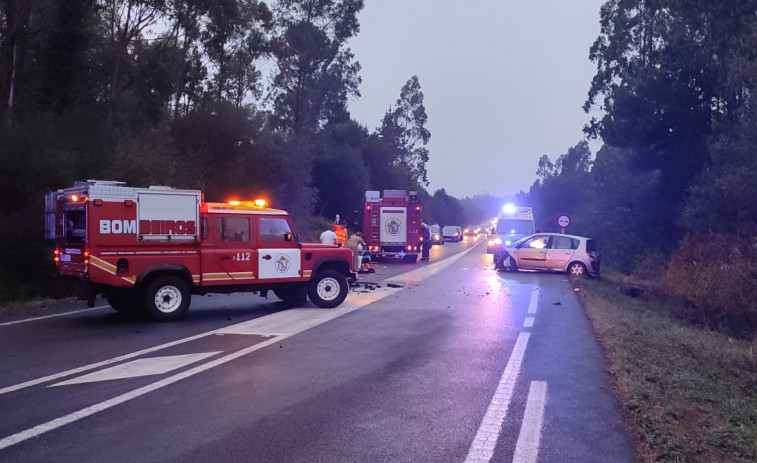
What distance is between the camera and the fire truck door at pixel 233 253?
1217 cm

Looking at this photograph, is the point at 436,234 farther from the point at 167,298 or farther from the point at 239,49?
the point at 167,298

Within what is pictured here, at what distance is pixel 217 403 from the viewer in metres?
6.41

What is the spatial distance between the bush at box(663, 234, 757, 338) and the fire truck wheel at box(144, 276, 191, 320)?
38.2 feet

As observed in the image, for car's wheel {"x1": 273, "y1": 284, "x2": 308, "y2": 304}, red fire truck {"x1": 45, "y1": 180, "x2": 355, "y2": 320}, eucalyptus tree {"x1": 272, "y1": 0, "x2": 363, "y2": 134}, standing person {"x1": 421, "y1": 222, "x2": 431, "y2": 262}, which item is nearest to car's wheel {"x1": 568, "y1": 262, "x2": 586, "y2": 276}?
standing person {"x1": 421, "y1": 222, "x2": 431, "y2": 262}

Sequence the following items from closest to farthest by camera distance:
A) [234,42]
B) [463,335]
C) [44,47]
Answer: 1. [463,335]
2. [44,47]
3. [234,42]

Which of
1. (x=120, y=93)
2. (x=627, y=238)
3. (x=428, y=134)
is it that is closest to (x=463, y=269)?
(x=627, y=238)

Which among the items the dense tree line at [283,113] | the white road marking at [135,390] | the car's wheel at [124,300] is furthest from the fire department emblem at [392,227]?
the car's wheel at [124,300]

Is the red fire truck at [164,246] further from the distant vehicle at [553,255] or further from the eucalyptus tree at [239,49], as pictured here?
the eucalyptus tree at [239,49]

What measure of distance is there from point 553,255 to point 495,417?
61.5 feet

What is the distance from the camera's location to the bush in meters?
14.5

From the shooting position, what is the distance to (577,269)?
23.6 meters

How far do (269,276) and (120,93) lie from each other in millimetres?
20066

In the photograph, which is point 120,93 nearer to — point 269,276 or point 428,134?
point 269,276

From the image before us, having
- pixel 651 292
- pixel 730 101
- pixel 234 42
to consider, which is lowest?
pixel 651 292
